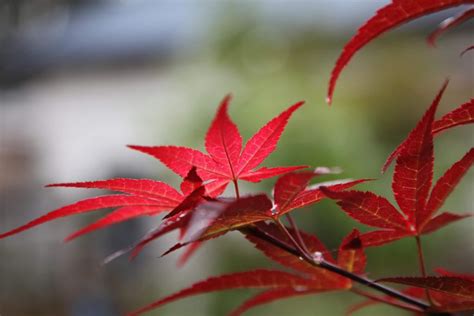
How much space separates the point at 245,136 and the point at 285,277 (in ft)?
6.88

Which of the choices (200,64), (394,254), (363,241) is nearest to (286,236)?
(363,241)

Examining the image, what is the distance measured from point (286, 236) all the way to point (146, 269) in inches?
104

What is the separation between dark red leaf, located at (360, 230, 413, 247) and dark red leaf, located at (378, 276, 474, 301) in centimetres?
3

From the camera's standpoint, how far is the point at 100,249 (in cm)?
254

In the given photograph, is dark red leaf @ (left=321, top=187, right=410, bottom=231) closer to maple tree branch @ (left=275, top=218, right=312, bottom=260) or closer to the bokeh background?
maple tree branch @ (left=275, top=218, right=312, bottom=260)

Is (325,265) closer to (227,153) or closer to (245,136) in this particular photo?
(227,153)

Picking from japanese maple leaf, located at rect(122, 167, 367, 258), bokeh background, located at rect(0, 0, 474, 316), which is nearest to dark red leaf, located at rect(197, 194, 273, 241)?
japanese maple leaf, located at rect(122, 167, 367, 258)

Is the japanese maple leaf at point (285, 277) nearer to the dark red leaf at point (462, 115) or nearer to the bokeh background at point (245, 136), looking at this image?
the dark red leaf at point (462, 115)

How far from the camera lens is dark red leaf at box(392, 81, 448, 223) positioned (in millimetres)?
193

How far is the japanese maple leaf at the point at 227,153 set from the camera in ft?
0.72

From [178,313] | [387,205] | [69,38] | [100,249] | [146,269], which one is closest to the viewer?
[387,205]

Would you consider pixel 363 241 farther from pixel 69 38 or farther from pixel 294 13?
pixel 69 38

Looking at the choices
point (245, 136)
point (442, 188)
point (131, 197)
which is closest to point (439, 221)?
point (442, 188)

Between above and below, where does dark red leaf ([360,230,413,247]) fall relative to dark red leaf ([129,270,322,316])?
above
